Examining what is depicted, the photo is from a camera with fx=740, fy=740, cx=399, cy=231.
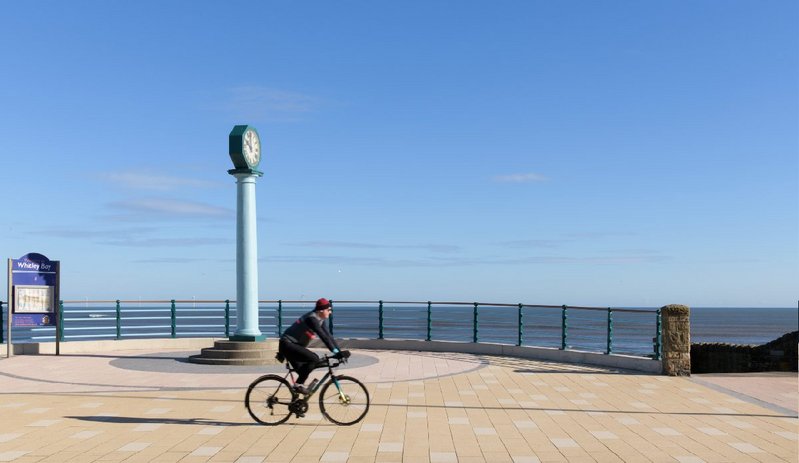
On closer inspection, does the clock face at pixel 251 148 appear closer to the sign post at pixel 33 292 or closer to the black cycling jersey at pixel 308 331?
the sign post at pixel 33 292

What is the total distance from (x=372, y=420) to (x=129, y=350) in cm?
1268

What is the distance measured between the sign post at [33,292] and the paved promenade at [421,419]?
307 cm

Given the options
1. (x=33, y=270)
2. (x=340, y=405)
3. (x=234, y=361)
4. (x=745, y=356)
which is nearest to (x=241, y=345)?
(x=234, y=361)

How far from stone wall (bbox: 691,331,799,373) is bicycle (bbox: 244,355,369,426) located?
32.5 m

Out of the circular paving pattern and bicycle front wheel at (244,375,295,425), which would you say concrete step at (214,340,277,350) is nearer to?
the circular paving pattern

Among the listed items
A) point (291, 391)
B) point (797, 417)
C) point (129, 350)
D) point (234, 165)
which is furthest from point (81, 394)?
point (797, 417)

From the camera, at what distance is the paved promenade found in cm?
804

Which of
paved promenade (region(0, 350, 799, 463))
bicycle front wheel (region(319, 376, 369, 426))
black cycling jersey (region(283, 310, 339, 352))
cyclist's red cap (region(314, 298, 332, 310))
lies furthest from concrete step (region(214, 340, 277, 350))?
cyclist's red cap (region(314, 298, 332, 310))

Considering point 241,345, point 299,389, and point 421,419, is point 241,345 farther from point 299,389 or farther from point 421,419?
point 421,419

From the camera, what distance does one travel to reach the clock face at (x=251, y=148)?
686 inches

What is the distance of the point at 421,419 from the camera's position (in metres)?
10.0

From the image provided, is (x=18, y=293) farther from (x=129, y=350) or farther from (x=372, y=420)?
(x=372, y=420)

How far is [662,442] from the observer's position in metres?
8.63

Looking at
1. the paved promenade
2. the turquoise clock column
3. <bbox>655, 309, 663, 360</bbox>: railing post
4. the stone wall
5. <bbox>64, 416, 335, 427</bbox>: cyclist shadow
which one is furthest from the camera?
the stone wall
